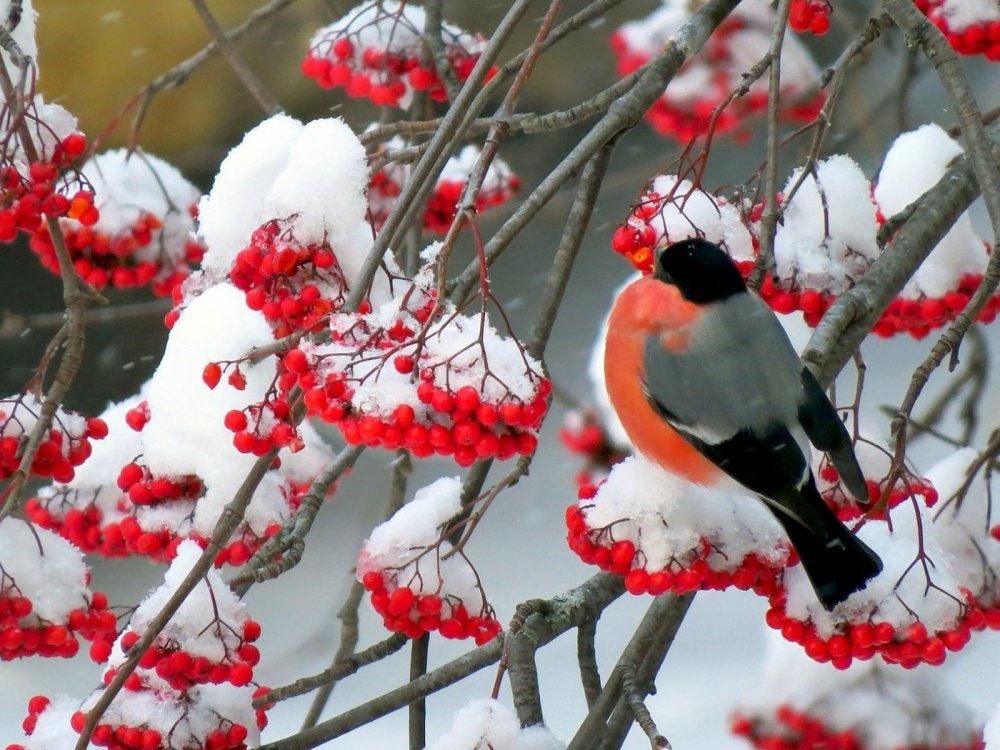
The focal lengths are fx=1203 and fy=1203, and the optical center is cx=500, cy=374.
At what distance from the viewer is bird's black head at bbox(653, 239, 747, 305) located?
1.20 m

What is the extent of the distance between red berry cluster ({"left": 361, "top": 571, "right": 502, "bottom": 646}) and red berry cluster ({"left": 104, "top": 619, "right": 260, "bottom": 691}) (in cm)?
18

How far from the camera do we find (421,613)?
4.48 ft

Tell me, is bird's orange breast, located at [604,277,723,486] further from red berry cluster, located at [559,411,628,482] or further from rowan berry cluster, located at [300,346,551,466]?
red berry cluster, located at [559,411,628,482]

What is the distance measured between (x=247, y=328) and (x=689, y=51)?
591 millimetres

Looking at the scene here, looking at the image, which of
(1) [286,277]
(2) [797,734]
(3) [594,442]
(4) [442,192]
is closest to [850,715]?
(2) [797,734]

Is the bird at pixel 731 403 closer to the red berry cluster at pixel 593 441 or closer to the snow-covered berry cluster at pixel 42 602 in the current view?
the snow-covered berry cluster at pixel 42 602

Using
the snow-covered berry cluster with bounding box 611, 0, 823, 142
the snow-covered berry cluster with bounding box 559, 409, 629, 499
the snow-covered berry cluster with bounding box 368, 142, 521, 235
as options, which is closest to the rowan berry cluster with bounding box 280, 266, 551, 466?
the snow-covered berry cluster with bounding box 368, 142, 521, 235

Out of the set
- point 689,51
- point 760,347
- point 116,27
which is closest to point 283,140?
point 689,51

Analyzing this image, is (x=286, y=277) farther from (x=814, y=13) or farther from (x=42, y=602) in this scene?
(x=814, y=13)

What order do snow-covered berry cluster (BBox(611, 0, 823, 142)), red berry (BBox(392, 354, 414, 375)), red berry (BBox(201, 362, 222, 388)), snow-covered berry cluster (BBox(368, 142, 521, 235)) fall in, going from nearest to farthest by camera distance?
red berry (BBox(392, 354, 414, 375)), red berry (BBox(201, 362, 222, 388)), snow-covered berry cluster (BBox(368, 142, 521, 235)), snow-covered berry cluster (BBox(611, 0, 823, 142))

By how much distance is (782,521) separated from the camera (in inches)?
46.0

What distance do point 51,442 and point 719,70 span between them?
150 centimetres

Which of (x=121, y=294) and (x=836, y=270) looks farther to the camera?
(x=121, y=294)

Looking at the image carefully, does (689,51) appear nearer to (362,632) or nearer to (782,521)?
(782,521)
